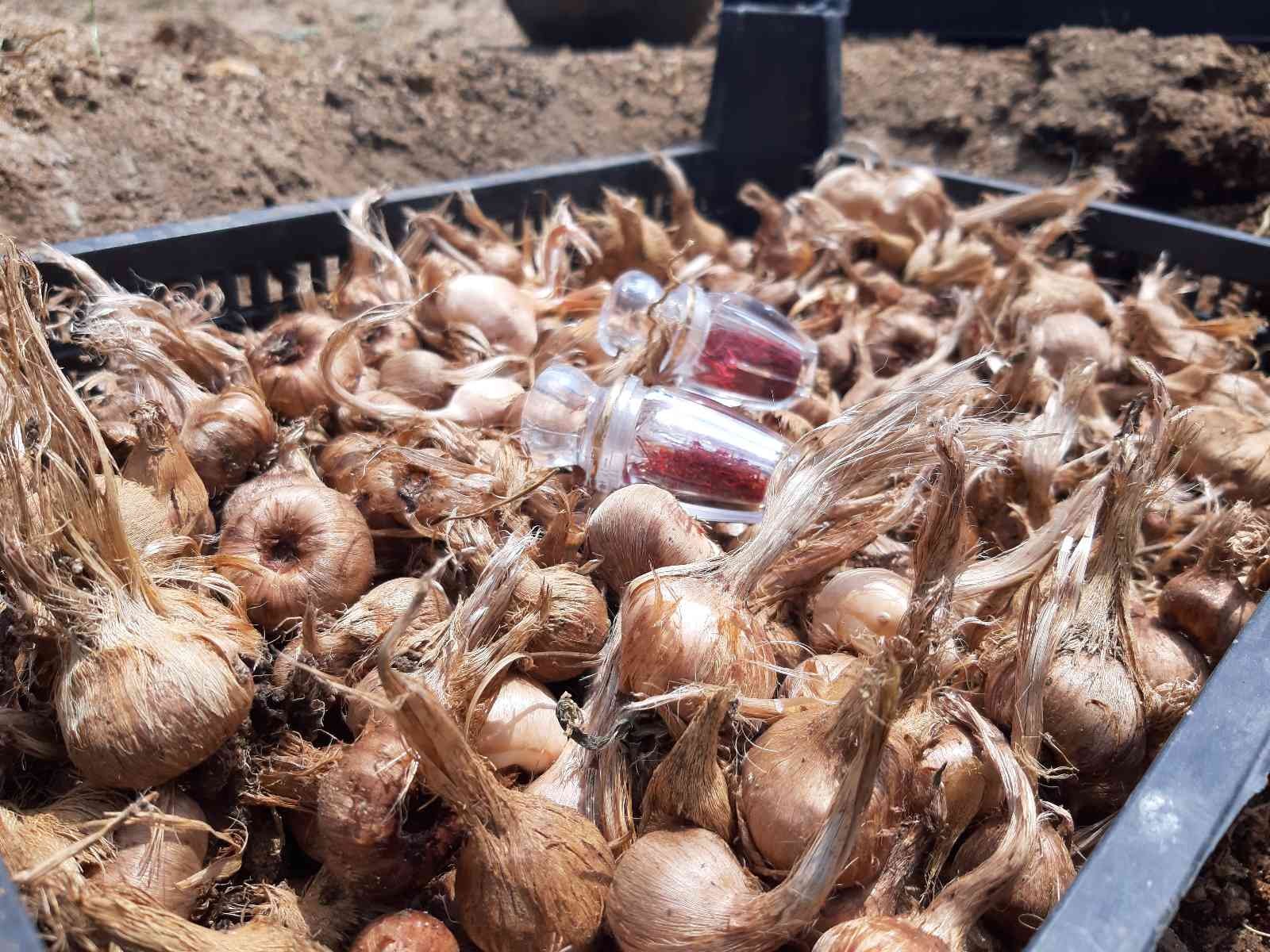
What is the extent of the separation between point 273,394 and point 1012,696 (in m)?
1.20

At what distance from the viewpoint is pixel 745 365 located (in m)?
1.58

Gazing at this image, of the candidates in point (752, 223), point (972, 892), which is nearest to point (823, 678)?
point (972, 892)

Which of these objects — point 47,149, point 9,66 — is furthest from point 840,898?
point 9,66

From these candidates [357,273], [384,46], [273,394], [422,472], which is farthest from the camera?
[384,46]

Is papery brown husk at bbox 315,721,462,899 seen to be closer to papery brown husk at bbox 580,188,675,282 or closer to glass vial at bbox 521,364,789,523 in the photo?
glass vial at bbox 521,364,789,523

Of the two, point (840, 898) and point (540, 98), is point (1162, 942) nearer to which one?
point (840, 898)

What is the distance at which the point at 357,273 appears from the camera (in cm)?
183

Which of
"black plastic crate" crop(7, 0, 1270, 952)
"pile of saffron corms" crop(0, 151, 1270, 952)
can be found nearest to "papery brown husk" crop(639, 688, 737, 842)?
"pile of saffron corms" crop(0, 151, 1270, 952)

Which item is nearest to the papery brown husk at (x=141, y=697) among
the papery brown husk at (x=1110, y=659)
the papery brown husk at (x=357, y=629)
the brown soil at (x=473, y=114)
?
the papery brown husk at (x=357, y=629)

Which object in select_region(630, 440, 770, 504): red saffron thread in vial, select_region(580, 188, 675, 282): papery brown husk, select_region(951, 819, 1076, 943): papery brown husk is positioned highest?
select_region(580, 188, 675, 282): papery brown husk

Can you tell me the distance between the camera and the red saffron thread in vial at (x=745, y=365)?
5.15ft

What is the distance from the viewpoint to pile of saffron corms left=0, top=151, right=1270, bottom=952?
887 millimetres

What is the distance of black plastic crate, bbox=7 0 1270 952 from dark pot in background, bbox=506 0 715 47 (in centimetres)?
229

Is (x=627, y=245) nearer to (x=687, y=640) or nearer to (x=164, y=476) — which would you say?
(x=164, y=476)
